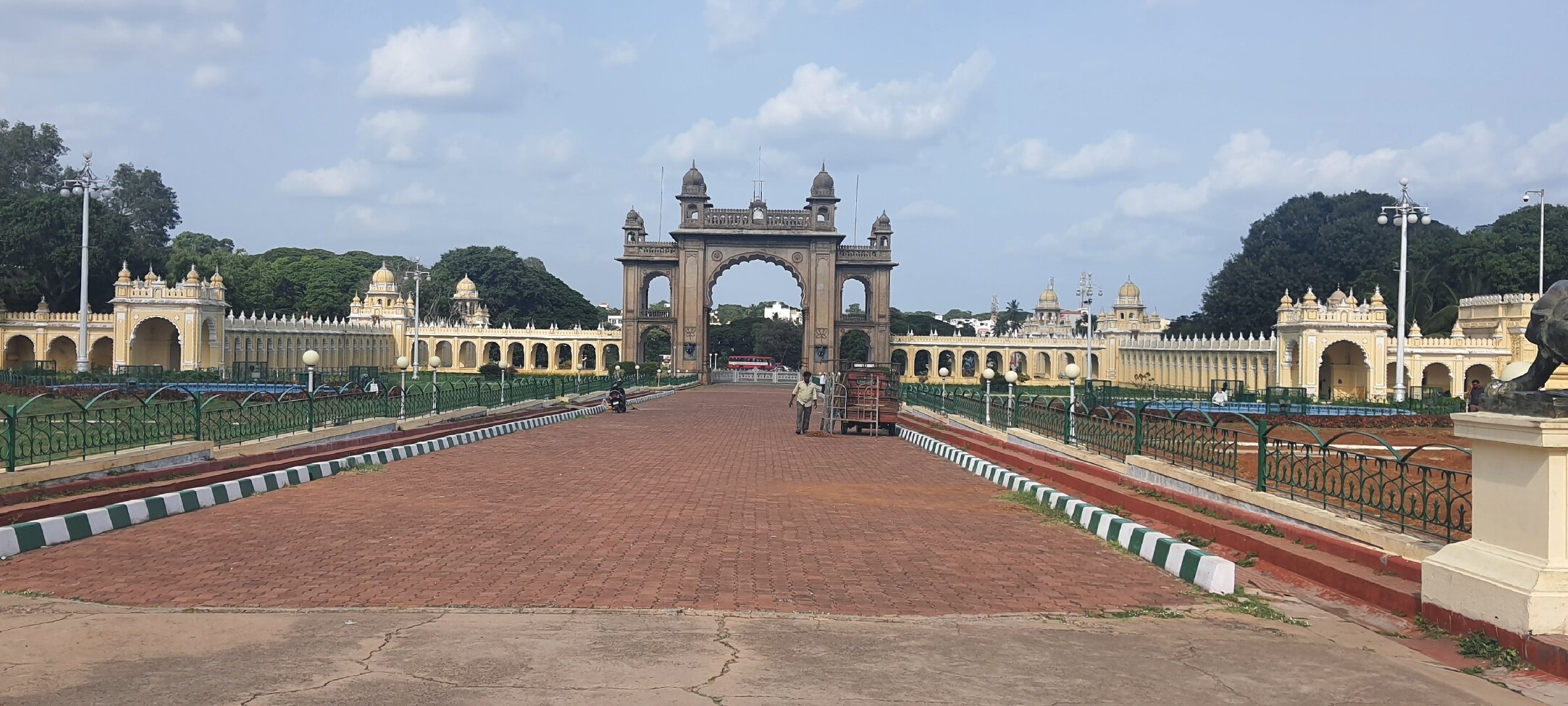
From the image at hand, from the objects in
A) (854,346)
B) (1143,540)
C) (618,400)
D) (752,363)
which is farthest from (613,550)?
(854,346)

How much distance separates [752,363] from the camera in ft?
310

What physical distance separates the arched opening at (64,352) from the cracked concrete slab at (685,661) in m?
53.5

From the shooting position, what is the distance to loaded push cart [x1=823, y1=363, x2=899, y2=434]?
2459 cm

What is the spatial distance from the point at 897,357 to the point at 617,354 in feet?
71.8

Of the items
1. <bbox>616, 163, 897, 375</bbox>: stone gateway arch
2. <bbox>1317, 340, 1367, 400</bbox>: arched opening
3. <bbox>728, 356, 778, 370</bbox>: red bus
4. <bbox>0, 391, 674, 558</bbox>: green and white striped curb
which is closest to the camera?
<bbox>0, 391, 674, 558</bbox>: green and white striped curb

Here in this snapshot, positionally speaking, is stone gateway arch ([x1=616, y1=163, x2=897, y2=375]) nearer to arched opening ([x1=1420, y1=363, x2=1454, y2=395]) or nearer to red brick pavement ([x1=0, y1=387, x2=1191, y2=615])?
arched opening ([x1=1420, y1=363, x2=1454, y2=395])

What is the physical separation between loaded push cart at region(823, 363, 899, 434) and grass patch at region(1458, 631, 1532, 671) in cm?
1878

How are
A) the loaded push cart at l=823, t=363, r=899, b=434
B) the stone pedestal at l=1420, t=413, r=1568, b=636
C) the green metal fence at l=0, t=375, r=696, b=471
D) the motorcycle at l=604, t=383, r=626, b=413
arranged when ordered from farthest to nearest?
the motorcycle at l=604, t=383, r=626, b=413, the loaded push cart at l=823, t=363, r=899, b=434, the green metal fence at l=0, t=375, r=696, b=471, the stone pedestal at l=1420, t=413, r=1568, b=636

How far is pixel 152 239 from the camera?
6550 centimetres

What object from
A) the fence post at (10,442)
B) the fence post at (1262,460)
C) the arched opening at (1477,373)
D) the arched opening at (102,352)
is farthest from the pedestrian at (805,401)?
the arched opening at (102,352)

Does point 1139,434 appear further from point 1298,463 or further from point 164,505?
point 164,505

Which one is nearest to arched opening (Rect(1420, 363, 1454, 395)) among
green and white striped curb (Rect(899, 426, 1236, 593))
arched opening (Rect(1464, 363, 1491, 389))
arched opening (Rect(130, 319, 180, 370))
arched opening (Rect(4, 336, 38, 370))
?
arched opening (Rect(1464, 363, 1491, 389))

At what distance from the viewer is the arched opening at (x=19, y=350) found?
5200 cm

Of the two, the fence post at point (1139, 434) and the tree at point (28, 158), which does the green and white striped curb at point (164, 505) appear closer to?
→ the fence post at point (1139, 434)
